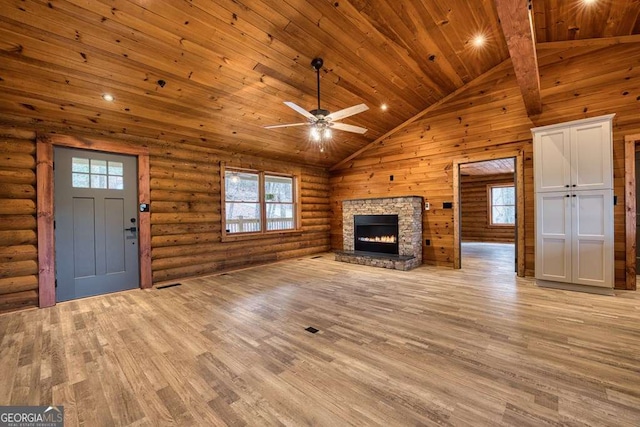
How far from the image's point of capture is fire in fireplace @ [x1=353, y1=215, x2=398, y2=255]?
603 cm

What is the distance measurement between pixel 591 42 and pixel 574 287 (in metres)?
3.81

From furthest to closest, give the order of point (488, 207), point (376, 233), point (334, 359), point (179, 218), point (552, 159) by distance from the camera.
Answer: point (488, 207)
point (376, 233)
point (179, 218)
point (552, 159)
point (334, 359)

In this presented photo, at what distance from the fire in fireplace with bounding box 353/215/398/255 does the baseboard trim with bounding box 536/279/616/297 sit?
8.45 ft

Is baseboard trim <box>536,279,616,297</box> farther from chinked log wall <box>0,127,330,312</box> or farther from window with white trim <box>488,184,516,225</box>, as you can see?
window with white trim <box>488,184,516,225</box>

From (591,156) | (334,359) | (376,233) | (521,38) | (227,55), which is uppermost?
(227,55)

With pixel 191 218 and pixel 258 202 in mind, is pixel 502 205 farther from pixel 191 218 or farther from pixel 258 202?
pixel 191 218

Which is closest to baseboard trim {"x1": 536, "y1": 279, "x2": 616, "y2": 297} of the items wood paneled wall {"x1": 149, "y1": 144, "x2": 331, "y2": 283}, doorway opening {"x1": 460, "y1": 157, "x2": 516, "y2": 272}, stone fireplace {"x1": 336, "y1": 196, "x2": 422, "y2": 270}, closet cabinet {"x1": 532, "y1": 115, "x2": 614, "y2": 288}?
closet cabinet {"x1": 532, "y1": 115, "x2": 614, "y2": 288}

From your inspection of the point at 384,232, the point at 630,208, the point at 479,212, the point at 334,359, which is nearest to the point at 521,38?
the point at 630,208

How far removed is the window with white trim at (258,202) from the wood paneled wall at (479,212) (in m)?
6.82

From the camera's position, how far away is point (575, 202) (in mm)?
3848

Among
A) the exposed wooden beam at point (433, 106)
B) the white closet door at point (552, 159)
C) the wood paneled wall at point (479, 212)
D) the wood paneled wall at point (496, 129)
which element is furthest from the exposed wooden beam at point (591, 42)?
the wood paneled wall at point (479, 212)

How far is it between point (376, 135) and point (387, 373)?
554 cm

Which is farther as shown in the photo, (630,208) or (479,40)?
(479,40)

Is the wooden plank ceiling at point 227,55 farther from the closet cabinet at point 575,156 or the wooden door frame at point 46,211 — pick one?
the closet cabinet at point 575,156
